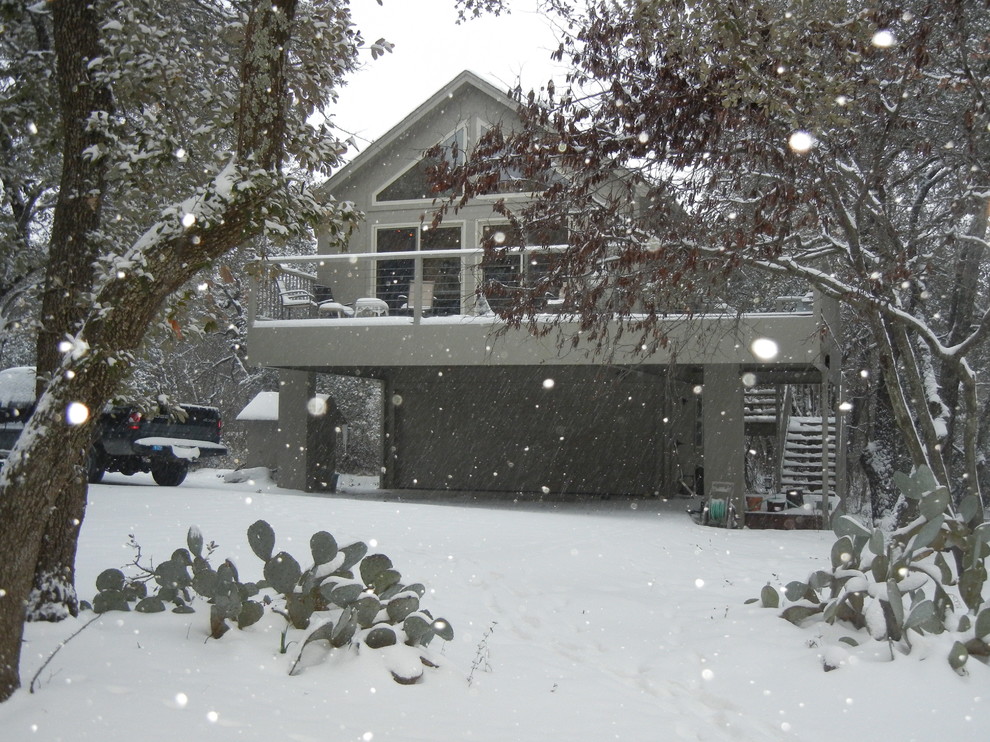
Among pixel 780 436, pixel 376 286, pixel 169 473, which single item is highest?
pixel 376 286

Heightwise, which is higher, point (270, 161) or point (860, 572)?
point (270, 161)

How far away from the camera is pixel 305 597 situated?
4.60m

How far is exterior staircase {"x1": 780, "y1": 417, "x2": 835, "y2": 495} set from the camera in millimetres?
15445

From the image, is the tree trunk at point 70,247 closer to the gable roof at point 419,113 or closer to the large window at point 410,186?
the gable roof at point 419,113

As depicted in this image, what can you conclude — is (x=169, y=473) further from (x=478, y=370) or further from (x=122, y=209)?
(x=122, y=209)

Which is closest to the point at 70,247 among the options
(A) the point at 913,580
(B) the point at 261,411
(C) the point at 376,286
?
(A) the point at 913,580

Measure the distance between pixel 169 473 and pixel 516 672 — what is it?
10.3m

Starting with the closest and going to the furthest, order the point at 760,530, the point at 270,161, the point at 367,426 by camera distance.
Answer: the point at 270,161 < the point at 760,530 < the point at 367,426

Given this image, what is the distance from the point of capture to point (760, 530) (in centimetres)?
1192

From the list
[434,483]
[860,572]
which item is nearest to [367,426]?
[434,483]

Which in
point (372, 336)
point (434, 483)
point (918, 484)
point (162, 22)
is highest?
point (162, 22)

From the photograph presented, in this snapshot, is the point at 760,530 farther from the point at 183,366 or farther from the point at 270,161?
the point at 183,366

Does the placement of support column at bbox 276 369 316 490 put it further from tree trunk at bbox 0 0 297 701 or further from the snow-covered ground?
tree trunk at bbox 0 0 297 701

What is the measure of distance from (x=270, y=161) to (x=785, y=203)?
12.5 feet
